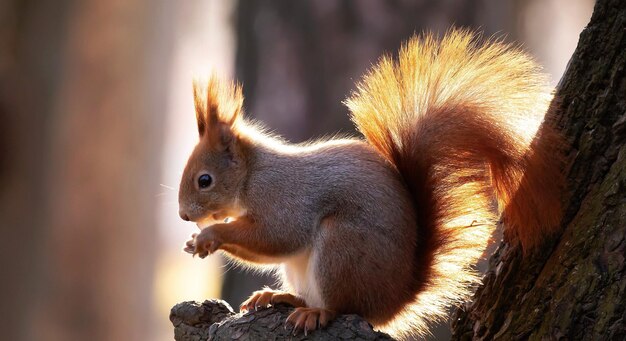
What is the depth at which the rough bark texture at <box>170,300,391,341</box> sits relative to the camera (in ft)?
4.96

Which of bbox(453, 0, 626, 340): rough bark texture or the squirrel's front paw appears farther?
the squirrel's front paw

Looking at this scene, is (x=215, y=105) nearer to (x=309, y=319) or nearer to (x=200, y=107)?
(x=200, y=107)

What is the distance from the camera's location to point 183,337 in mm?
1632

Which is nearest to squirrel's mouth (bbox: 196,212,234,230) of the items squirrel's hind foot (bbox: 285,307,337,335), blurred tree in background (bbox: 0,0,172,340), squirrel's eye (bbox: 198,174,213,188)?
squirrel's eye (bbox: 198,174,213,188)

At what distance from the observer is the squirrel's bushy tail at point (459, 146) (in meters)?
1.47

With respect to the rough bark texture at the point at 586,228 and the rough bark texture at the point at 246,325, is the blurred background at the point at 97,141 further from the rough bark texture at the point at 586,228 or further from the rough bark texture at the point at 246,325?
the rough bark texture at the point at 586,228

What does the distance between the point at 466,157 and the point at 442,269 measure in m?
0.24

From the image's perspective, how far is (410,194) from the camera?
1681mm

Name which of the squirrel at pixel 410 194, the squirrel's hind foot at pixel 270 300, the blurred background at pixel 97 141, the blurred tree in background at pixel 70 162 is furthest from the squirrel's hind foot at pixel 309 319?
the blurred tree in background at pixel 70 162

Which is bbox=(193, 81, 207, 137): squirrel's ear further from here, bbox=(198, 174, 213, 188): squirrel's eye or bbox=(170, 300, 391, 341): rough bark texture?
bbox=(170, 300, 391, 341): rough bark texture

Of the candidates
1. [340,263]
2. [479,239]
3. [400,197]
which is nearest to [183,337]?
[340,263]

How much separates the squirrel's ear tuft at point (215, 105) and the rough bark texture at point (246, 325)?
0.44m

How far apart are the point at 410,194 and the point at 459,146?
16 cm

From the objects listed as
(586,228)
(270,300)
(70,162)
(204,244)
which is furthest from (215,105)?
(70,162)
